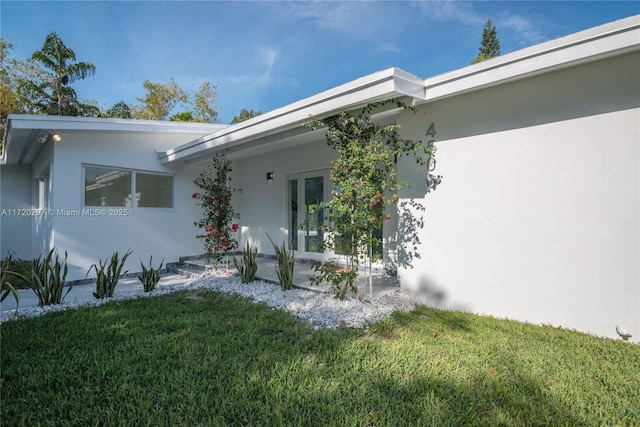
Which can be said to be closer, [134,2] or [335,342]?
[335,342]

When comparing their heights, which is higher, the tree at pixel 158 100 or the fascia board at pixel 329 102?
the tree at pixel 158 100

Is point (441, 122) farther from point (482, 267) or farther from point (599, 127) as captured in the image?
point (482, 267)

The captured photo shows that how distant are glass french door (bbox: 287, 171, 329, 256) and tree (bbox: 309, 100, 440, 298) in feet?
10.9

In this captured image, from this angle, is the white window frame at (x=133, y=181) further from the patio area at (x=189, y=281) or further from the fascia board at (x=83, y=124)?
the patio area at (x=189, y=281)

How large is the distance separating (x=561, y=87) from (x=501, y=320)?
3165 mm

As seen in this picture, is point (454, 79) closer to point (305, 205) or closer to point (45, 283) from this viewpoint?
point (305, 205)

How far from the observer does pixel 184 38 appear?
10.0 meters

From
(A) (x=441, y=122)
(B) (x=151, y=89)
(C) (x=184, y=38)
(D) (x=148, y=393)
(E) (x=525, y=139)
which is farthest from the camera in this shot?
(B) (x=151, y=89)

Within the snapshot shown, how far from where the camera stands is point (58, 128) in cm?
677

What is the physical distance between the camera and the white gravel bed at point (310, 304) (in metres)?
4.53

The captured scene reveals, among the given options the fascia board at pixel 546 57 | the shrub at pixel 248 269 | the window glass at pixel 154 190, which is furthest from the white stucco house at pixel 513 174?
the shrub at pixel 248 269

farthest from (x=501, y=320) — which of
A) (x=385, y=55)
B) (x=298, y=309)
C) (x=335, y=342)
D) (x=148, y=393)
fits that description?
(x=385, y=55)

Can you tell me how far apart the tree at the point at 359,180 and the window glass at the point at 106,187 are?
5.93 meters

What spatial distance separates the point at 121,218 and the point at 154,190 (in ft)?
3.88
